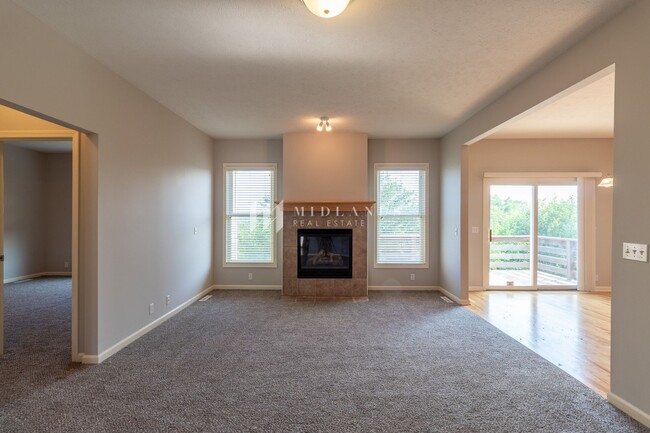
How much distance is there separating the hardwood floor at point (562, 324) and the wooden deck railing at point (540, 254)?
1.54ft

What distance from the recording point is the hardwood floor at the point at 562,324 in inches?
116

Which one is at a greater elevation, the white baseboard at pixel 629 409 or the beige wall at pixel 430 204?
the beige wall at pixel 430 204

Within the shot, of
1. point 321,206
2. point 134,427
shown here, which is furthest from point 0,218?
point 321,206

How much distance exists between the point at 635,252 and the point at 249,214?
518cm

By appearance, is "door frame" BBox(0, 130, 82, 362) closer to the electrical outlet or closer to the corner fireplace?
the corner fireplace

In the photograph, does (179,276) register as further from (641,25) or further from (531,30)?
(641,25)

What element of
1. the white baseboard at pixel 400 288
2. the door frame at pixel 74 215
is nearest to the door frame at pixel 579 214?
the white baseboard at pixel 400 288

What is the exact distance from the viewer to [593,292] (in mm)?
5730

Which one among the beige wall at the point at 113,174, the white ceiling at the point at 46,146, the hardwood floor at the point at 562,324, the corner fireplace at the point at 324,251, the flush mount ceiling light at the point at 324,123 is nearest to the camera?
the beige wall at the point at 113,174

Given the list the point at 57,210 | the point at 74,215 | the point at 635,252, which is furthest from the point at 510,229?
the point at 57,210

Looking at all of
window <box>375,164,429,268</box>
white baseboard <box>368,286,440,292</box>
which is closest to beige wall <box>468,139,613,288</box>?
white baseboard <box>368,286,440,292</box>

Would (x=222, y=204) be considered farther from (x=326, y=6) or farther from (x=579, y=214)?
(x=579, y=214)

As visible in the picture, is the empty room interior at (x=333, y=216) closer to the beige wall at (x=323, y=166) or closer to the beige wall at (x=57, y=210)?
the beige wall at (x=323, y=166)

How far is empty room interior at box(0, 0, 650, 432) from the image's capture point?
2.19 m
